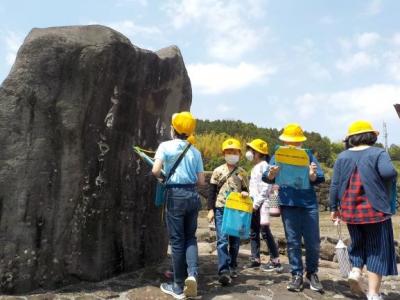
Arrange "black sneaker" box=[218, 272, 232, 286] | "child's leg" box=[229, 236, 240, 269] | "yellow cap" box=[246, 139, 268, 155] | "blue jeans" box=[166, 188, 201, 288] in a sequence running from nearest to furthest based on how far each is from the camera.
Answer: "blue jeans" box=[166, 188, 201, 288] < "black sneaker" box=[218, 272, 232, 286] < "child's leg" box=[229, 236, 240, 269] < "yellow cap" box=[246, 139, 268, 155]

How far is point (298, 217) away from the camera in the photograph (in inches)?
196

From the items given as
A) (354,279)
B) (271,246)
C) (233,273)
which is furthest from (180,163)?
(271,246)

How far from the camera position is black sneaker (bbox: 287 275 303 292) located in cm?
493

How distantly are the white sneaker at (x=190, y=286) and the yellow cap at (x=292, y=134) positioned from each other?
1.62 metres

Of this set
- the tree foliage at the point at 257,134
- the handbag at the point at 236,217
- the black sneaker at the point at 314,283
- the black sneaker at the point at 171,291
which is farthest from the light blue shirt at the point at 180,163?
the tree foliage at the point at 257,134

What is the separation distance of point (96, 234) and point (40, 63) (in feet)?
5.62

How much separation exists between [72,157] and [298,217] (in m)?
2.22

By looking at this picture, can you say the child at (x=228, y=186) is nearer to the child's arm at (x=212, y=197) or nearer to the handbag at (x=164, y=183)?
the child's arm at (x=212, y=197)

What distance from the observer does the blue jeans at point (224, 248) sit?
515 cm

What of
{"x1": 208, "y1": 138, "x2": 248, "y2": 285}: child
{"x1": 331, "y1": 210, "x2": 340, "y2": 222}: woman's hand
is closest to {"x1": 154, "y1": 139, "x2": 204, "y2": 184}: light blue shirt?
{"x1": 208, "y1": 138, "x2": 248, "y2": 285}: child

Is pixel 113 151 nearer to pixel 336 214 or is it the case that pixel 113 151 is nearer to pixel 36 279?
pixel 36 279

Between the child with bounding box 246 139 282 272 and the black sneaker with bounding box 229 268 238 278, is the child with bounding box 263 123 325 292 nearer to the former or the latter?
the black sneaker with bounding box 229 268 238 278

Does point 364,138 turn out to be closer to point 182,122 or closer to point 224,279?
point 182,122

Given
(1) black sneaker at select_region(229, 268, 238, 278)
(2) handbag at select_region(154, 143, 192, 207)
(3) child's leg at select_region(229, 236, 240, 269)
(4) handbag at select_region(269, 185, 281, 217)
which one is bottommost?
(1) black sneaker at select_region(229, 268, 238, 278)
